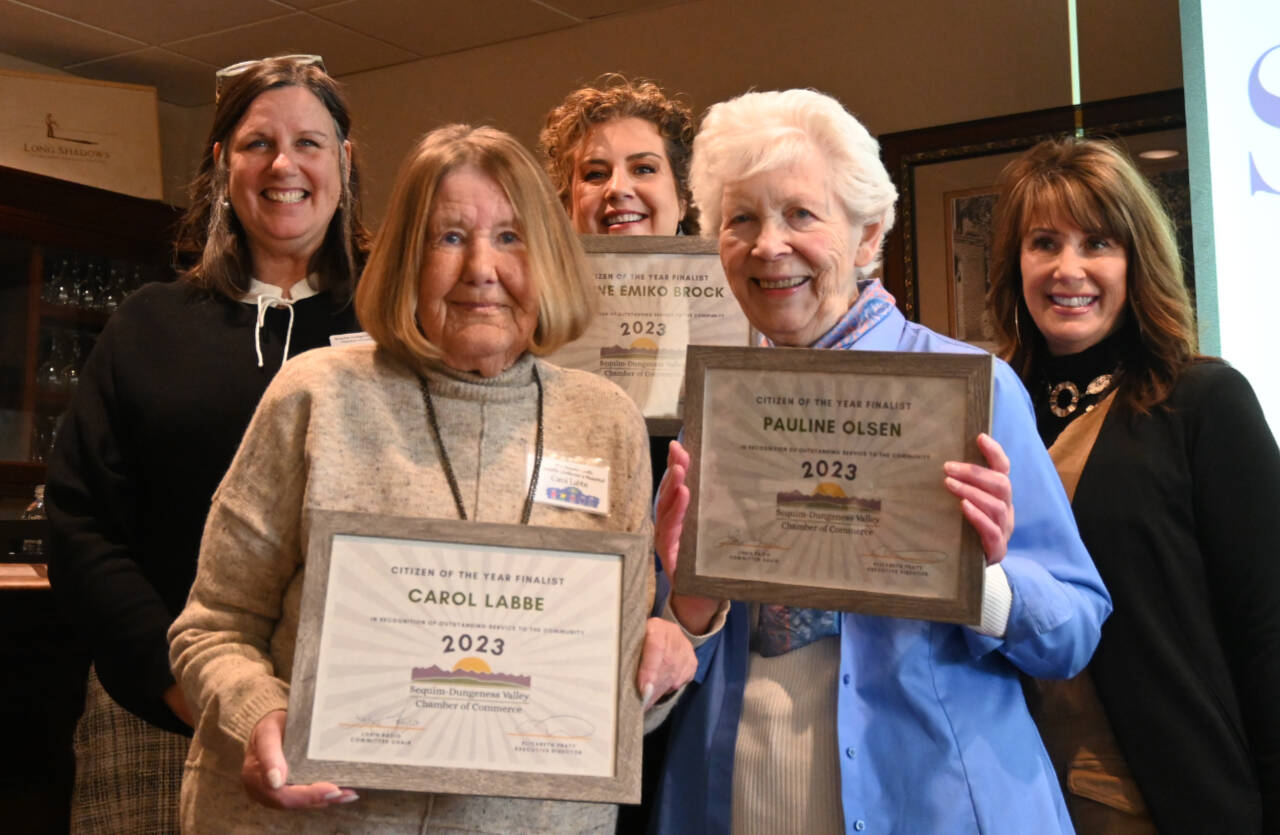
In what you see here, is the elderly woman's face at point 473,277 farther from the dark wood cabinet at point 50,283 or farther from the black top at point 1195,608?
the dark wood cabinet at point 50,283

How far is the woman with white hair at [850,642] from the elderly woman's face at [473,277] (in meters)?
0.28

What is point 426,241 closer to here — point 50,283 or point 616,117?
point 616,117

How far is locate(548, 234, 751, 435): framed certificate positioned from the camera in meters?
2.10

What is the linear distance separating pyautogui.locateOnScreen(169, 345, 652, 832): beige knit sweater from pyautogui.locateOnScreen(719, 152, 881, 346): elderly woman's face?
42 cm

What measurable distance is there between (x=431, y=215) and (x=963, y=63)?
11.2ft

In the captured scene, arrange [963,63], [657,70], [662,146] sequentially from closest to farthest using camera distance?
1. [662,146]
2. [963,63]
3. [657,70]

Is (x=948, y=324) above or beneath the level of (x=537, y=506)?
above

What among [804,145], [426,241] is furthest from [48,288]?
[804,145]

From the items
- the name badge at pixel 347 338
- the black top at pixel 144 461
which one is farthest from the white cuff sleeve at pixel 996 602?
the black top at pixel 144 461

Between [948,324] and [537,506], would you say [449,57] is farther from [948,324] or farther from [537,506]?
[537,506]

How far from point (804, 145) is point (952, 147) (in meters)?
2.91

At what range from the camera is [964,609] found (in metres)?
1.46

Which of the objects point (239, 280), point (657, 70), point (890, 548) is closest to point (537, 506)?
point (890, 548)

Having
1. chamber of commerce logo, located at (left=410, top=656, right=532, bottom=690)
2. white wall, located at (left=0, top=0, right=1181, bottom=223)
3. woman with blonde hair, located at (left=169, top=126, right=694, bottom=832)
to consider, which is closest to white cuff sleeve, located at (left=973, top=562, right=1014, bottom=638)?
woman with blonde hair, located at (left=169, top=126, right=694, bottom=832)
